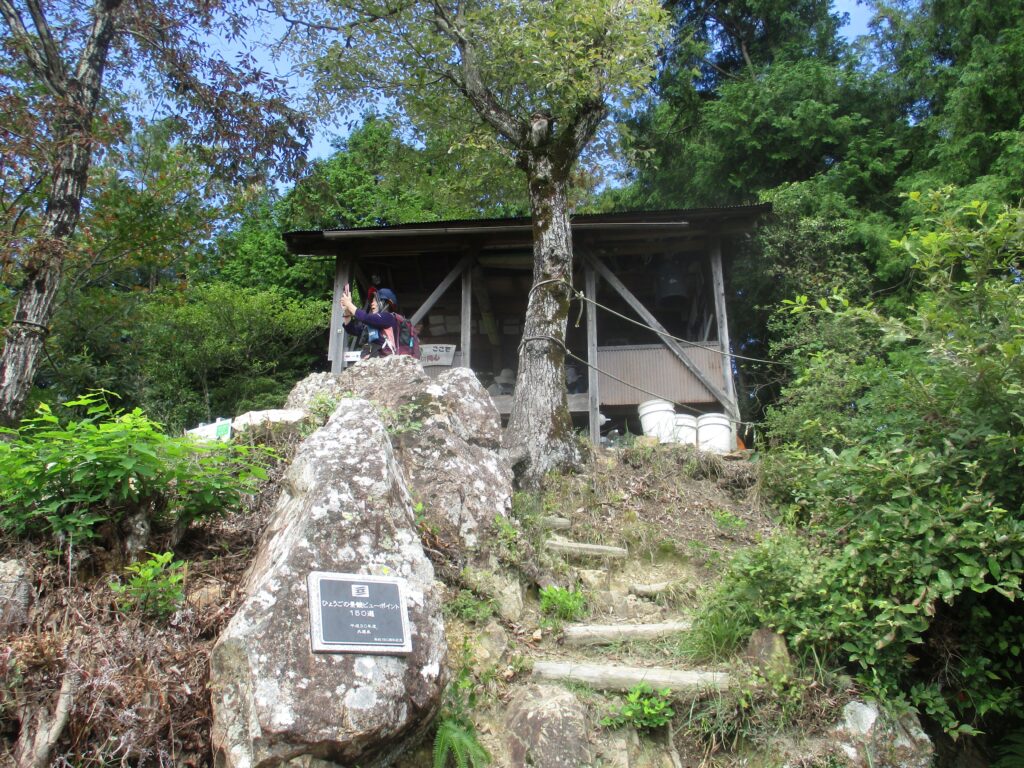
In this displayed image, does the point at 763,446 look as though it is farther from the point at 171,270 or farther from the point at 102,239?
the point at 171,270

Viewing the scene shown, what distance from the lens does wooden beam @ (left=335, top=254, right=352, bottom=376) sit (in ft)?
36.3

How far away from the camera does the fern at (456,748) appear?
3.65 meters

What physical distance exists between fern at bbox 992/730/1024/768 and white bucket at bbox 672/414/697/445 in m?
5.17

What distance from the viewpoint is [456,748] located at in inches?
144

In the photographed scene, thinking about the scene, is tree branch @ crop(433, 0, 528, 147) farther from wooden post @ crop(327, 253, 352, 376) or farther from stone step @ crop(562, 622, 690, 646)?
stone step @ crop(562, 622, 690, 646)

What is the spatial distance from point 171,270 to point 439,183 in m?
8.68

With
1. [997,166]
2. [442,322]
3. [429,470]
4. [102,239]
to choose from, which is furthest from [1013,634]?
[102,239]

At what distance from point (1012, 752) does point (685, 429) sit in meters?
5.55

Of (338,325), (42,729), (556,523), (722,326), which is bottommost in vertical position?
(42,729)

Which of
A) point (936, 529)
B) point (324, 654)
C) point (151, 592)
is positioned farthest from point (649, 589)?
point (151, 592)

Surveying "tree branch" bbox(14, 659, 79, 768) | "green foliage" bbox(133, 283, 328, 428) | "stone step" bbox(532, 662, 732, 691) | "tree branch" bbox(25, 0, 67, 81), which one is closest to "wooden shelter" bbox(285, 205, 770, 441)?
"green foliage" bbox(133, 283, 328, 428)

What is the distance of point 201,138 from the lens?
347 inches

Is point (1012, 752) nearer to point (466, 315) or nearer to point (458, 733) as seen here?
point (458, 733)

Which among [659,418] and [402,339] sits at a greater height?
[402,339]
